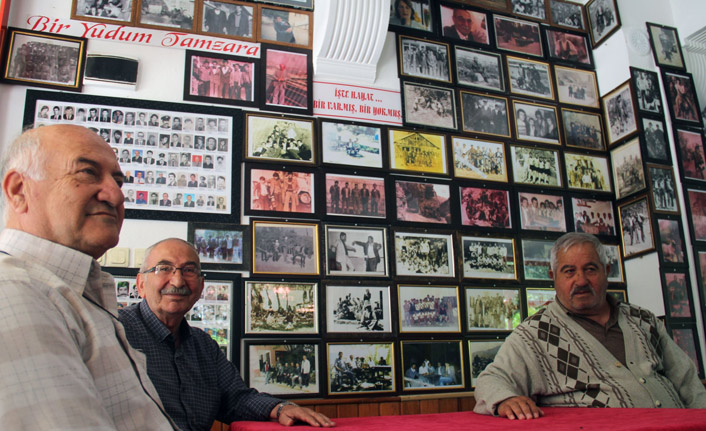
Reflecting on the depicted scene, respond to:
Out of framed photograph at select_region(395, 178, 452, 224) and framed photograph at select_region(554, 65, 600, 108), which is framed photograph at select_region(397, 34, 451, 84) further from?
framed photograph at select_region(554, 65, 600, 108)

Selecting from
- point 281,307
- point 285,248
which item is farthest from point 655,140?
point 281,307

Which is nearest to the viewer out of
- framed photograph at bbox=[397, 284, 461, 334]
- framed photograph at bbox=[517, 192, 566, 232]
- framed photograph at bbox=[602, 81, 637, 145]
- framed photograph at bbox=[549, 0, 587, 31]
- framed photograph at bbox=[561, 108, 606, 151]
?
framed photograph at bbox=[397, 284, 461, 334]

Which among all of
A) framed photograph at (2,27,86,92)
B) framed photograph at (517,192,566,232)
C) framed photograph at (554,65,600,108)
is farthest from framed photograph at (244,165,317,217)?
framed photograph at (554,65,600,108)

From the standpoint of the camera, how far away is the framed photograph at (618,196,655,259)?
408 centimetres

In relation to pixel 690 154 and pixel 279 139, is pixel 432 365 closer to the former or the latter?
pixel 279 139

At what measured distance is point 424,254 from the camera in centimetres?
371

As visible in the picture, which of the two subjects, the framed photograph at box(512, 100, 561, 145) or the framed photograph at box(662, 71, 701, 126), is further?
the framed photograph at box(662, 71, 701, 126)

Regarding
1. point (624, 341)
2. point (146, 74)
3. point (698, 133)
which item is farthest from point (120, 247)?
point (698, 133)

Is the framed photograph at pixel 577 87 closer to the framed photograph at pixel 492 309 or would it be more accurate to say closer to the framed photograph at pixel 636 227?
the framed photograph at pixel 636 227

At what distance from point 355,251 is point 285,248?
0.46 m

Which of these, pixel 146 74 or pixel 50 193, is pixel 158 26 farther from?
pixel 50 193

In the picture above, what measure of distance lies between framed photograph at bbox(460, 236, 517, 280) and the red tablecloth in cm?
186

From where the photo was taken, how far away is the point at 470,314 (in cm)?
372

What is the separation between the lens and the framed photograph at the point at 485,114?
4.13m
